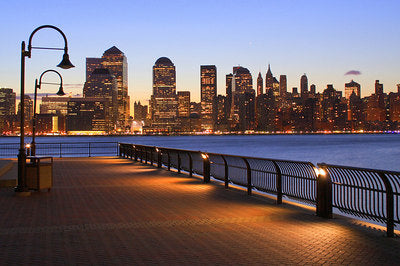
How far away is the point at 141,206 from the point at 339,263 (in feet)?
21.5

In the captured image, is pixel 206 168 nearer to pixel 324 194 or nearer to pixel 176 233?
pixel 324 194

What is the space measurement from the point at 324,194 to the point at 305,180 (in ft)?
13.4

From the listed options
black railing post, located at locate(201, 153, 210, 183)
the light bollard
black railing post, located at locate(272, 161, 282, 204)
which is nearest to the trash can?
black railing post, located at locate(201, 153, 210, 183)

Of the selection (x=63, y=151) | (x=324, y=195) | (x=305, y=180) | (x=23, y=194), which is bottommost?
(x=63, y=151)

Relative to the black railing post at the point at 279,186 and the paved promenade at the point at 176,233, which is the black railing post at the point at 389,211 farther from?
the black railing post at the point at 279,186

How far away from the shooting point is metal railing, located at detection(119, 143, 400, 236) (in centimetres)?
920

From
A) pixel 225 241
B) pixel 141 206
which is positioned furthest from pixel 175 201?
pixel 225 241

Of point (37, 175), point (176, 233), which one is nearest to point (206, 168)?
point (37, 175)

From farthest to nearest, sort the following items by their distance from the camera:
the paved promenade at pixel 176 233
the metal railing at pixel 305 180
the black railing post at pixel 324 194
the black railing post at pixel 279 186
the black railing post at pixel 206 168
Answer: the black railing post at pixel 206 168
the black railing post at pixel 279 186
the black railing post at pixel 324 194
the metal railing at pixel 305 180
the paved promenade at pixel 176 233

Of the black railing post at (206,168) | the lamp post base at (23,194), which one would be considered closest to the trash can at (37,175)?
the lamp post base at (23,194)

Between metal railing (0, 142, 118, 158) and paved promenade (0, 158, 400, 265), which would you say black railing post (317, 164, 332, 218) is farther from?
metal railing (0, 142, 118, 158)

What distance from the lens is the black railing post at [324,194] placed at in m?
10.5

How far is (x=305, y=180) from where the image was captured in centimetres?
1469

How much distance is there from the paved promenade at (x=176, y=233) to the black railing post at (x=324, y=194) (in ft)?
0.83
